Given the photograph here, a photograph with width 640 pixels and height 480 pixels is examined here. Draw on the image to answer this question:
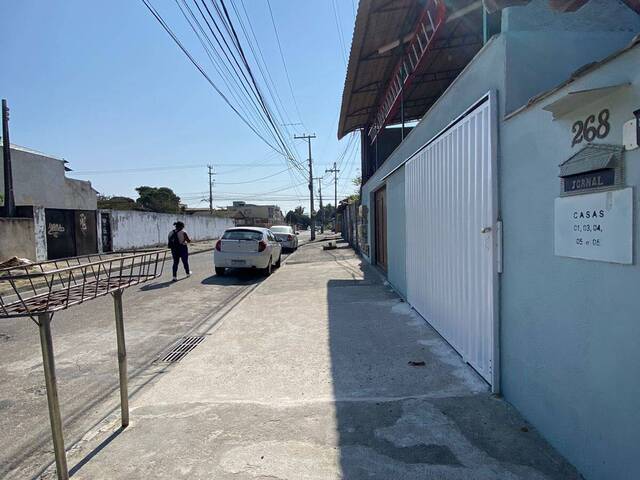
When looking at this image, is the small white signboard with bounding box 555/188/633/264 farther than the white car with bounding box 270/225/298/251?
No

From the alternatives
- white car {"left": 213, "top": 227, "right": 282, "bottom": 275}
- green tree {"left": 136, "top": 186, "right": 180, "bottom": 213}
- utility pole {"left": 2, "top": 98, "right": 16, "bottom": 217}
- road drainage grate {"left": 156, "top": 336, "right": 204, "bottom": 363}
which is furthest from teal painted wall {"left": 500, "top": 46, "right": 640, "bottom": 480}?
green tree {"left": 136, "top": 186, "right": 180, "bottom": 213}

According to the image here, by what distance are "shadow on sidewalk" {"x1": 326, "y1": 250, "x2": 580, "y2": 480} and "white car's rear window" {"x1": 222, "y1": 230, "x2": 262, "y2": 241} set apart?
274 inches

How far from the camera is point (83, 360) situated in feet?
15.8

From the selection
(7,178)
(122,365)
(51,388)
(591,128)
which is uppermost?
(7,178)

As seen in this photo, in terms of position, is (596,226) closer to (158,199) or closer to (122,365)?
(122,365)

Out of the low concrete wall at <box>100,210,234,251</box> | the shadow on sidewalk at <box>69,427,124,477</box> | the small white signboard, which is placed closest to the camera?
the small white signboard

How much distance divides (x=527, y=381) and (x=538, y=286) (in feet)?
2.41

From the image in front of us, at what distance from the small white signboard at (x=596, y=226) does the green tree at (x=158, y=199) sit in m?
53.2

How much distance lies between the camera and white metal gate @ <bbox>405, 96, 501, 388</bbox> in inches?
137

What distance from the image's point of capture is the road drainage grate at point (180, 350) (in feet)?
15.9

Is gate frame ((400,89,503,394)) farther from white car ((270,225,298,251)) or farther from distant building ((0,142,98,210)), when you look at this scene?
distant building ((0,142,98,210))

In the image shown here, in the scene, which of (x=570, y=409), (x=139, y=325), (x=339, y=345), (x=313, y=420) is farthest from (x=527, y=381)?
(x=139, y=325)

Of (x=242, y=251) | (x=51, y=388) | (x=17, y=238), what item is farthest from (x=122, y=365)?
(x=17, y=238)

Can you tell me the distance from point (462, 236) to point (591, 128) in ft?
6.82
